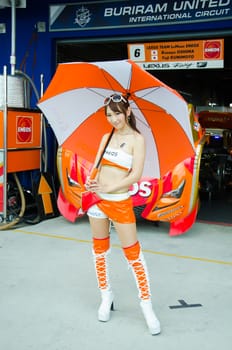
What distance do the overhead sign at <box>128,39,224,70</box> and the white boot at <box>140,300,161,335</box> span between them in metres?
4.25

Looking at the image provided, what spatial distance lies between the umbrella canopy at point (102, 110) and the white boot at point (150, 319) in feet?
3.11

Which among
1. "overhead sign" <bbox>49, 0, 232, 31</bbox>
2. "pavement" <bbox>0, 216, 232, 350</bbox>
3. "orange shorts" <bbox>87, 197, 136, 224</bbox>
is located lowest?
"pavement" <bbox>0, 216, 232, 350</bbox>

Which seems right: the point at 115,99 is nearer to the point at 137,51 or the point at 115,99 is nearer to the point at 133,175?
the point at 133,175

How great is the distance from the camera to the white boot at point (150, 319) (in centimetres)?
301

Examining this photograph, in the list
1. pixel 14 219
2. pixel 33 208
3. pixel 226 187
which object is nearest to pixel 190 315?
pixel 14 219

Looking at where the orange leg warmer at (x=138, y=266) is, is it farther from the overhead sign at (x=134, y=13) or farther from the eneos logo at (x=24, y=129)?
the overhead sign at (x=134, y=13)

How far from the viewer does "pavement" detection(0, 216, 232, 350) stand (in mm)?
2965

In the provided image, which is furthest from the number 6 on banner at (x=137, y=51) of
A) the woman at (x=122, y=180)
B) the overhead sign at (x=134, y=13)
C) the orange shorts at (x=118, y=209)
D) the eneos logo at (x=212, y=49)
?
the orange shorts at (x=118, y=209)

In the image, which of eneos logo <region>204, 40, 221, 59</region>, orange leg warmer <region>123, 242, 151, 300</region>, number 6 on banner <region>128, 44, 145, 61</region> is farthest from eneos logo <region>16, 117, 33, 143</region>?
orange leg warmer <region>123, 242, 151, 300</region>

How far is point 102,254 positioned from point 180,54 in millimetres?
4204

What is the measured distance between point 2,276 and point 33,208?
2.66m

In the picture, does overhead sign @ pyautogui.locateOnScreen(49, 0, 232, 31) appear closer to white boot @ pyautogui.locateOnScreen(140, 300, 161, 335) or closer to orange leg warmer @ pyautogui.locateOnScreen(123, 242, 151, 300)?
orange leg warmer @ pyautogui.locateOnScreen(123, 242, 151, 300)

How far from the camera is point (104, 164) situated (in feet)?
9.89

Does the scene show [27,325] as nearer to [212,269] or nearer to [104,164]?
[104,164]
